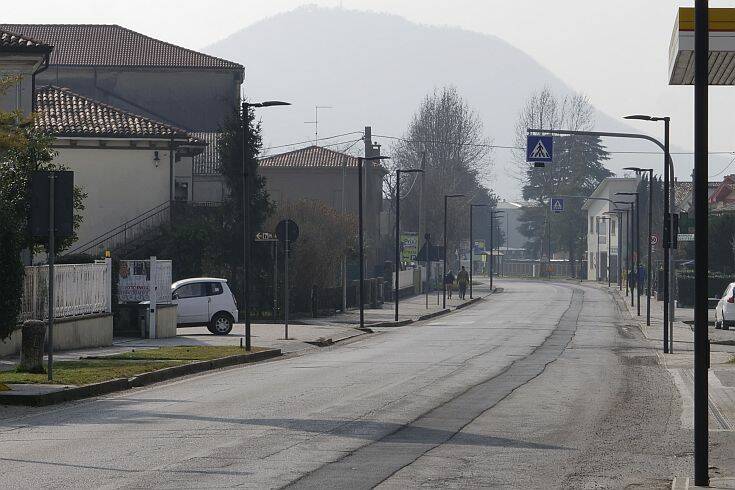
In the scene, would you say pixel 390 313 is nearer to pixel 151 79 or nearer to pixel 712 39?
pixel 151 79

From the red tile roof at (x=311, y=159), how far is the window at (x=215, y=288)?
47.9 metres

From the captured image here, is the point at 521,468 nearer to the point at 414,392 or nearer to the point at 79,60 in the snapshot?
the point at 414,392

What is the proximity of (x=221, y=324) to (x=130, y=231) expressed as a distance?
1596 centimetres

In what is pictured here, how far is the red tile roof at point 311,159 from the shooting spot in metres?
86.6

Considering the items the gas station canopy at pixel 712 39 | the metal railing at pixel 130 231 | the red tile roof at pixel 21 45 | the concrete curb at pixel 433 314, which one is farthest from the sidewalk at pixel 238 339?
the gas station canopy at pixel 712 39

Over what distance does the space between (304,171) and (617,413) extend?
7042 centimetres

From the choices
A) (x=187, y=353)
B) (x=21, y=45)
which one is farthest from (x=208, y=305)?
(x=187, y=353)

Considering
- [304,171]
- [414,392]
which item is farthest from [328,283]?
[414,392]

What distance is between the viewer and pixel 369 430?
1441 cm

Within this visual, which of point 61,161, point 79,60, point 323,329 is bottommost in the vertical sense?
point 323,329

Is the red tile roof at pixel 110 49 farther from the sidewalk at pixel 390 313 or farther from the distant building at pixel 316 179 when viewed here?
the sidewalk at pixel 390 313

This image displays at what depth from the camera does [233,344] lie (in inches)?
1271

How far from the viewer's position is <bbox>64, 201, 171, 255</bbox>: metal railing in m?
51.8

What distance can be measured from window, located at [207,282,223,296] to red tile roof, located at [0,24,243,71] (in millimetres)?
40988
